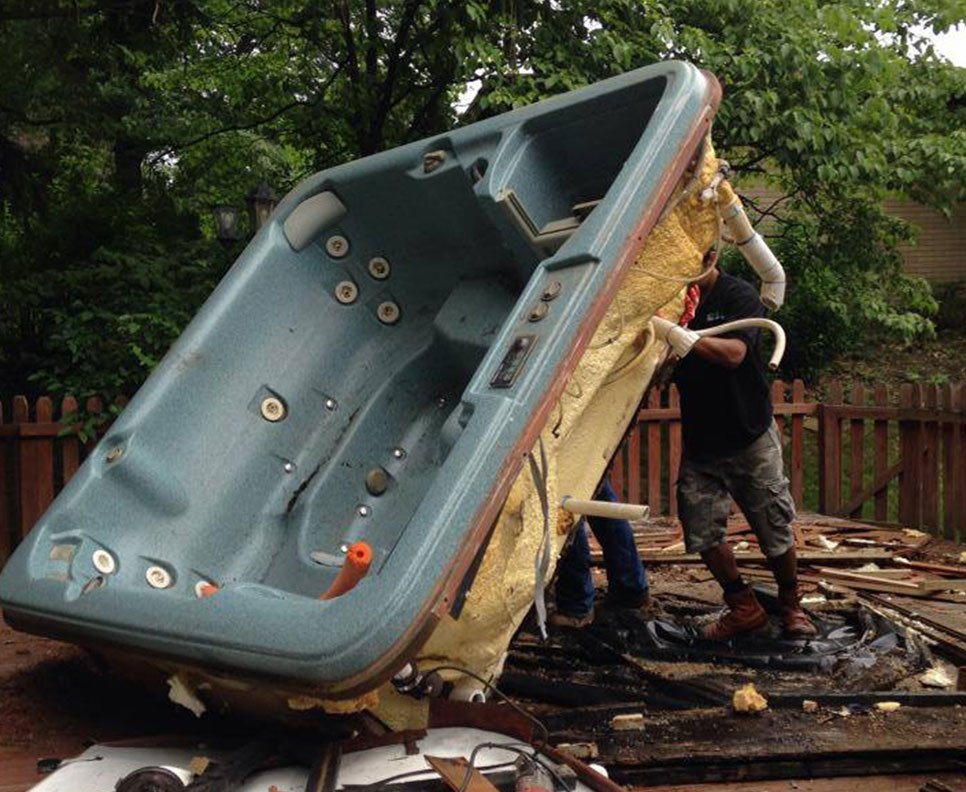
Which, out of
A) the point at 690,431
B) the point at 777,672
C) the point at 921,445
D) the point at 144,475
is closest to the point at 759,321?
the point at 690,431

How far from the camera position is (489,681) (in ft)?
8.87

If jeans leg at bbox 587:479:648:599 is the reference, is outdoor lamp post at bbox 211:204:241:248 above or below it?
above

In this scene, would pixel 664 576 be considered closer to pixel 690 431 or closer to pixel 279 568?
pixel 690 431

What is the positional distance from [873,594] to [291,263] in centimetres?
308

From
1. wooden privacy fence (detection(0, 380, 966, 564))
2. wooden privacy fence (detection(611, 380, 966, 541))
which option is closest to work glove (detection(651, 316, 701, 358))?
wooden privacy fence (detection(0, 380, 966, 564))

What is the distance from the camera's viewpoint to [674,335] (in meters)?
3.08

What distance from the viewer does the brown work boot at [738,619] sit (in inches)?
157

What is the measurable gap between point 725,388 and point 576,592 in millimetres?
1016

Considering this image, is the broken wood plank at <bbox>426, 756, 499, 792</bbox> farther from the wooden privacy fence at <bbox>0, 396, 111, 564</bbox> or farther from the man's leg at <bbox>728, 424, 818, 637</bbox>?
the wooden privacy fence at <bbox>0, 396, 111, 564</bbox>

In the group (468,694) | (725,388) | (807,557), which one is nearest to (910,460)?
(807,557)

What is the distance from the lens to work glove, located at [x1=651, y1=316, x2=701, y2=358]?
306cm

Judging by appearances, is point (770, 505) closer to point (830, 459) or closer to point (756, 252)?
point (756, 252)

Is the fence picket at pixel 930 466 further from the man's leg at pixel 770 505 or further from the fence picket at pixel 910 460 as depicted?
the man's leg at pixel 770 505

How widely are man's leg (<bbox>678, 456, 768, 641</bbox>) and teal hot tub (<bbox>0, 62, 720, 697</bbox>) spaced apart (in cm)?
102
